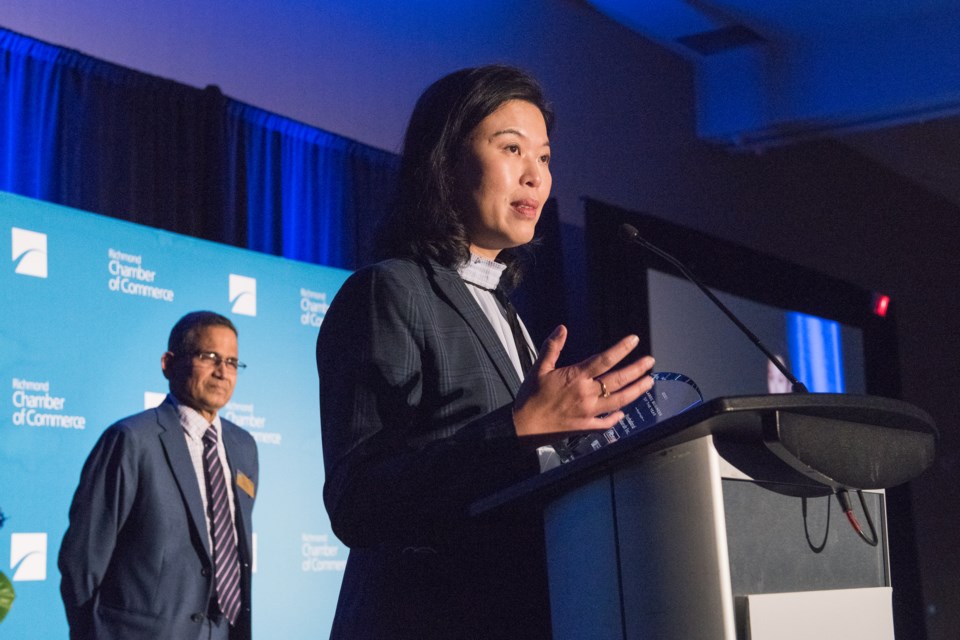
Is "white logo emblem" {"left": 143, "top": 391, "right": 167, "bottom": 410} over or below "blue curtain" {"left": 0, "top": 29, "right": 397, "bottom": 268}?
below

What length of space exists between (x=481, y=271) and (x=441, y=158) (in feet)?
0.57

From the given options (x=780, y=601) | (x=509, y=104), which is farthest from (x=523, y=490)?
(x=509, y=104)

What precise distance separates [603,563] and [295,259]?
346 cm

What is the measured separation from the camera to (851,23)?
6.35 metres

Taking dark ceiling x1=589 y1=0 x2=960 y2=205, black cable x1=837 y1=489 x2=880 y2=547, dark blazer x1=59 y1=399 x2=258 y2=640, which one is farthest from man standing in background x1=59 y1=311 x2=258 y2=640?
dark ceiling x1=589 y1=0 x2=960 y2=205

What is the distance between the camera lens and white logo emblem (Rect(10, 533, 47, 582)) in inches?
123

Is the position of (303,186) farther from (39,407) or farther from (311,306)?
(39,407)

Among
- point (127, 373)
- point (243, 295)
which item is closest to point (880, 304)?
point (243, 295)

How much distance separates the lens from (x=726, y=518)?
1.10 metres

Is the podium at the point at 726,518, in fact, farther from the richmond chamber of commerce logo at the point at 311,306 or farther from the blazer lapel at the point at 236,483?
the richmond chamber of commerce logo at the point at 311,306

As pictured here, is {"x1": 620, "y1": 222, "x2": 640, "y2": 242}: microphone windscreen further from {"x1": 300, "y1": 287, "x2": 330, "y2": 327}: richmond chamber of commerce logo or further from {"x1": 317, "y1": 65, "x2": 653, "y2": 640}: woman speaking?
{"x1": 300, "y1": 287, "x2": 330, "y2": 327}: richmond chamber of commerce logo

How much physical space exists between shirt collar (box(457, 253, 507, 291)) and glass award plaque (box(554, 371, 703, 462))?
0.31 m

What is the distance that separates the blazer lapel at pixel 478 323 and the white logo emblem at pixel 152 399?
2.30 meters

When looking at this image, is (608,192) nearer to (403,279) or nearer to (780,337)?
(780,337)
